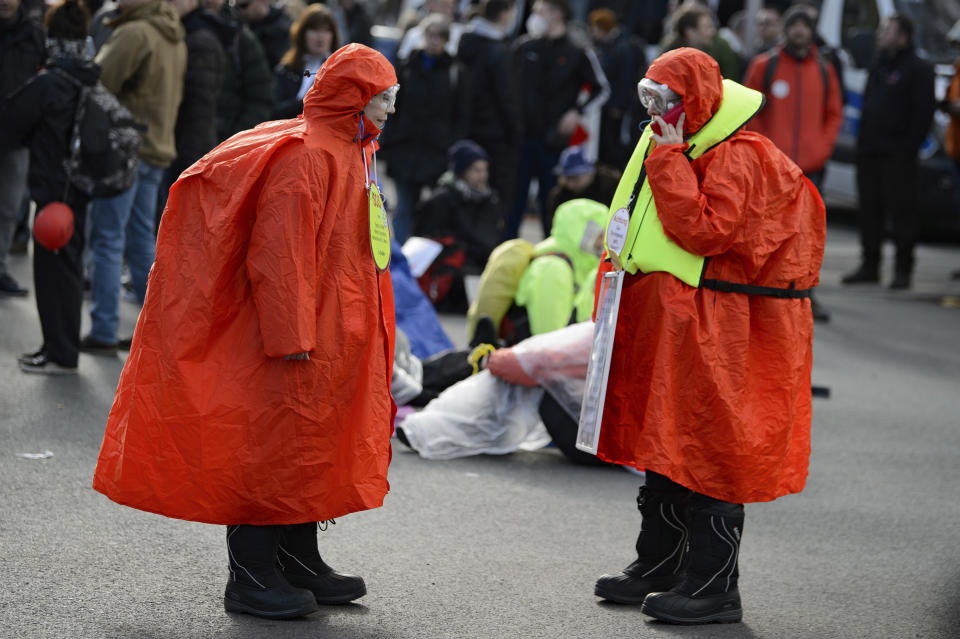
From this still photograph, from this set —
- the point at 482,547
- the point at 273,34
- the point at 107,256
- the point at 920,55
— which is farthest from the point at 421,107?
the point at 482,547

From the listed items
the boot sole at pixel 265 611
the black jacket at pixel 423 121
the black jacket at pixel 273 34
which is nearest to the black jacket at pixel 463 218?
the black jacket at pixel 423 121

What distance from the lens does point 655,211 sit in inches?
180

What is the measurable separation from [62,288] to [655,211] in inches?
148

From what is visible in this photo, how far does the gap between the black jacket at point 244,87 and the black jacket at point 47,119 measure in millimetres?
2294

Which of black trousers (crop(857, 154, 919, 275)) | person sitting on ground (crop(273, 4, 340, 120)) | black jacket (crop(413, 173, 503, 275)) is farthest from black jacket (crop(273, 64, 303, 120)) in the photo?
black trousers (crop(857, 154, 919, 275))

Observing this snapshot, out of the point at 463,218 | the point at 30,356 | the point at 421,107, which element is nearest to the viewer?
the point at 30,356

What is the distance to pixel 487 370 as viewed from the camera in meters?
6.91

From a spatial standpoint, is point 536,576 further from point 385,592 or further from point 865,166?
point 865,166

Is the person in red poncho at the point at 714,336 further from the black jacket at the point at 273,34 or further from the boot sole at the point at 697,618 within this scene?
the black jacket at the point at 273,34

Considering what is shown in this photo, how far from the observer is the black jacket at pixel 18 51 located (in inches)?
341

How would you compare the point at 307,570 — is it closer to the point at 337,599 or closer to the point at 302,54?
the point at 337,599

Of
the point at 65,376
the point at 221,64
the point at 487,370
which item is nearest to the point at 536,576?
the point at 487,370

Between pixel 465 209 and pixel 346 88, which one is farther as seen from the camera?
pixel 465 209

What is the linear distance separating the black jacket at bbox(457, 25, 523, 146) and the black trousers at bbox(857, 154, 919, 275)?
3076 mm
